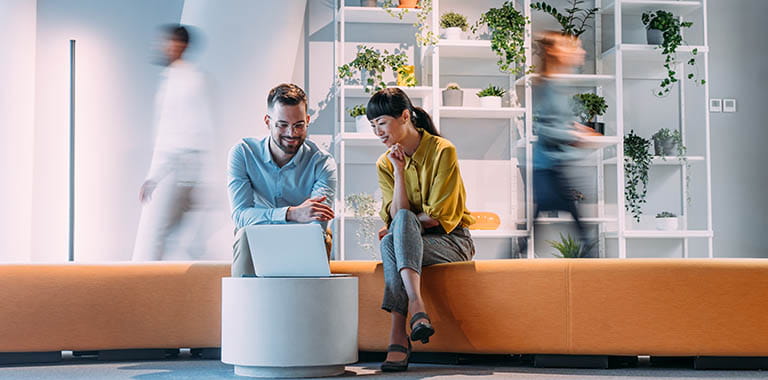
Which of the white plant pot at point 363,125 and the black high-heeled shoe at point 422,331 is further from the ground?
the white plant pot at point 363,125

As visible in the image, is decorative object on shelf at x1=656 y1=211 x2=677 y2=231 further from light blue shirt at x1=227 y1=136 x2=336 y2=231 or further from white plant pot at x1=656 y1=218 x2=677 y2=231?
light blue shirt at x1=227 y1=136 x2=336 y2=231

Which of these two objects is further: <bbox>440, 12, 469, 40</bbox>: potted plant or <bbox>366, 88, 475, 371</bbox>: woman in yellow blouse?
<bbox>440, 12, 469, 40</bbox>: potted plant

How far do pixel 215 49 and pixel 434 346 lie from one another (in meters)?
2.97

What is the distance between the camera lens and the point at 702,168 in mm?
5559

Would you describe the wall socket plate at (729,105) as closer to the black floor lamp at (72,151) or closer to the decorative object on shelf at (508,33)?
the decorative object on shelf at (508,33)

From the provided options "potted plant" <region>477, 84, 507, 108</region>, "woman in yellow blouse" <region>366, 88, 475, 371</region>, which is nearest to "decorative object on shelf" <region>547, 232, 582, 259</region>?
"potted plant" <region>477, 84, 507, 108</region>

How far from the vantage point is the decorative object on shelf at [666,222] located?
5199 mm

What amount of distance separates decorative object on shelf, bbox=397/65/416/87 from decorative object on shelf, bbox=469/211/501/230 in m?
0.87

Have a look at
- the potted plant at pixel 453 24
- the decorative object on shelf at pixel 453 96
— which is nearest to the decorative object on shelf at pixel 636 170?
the decorative object on shelf at pixel 453 96

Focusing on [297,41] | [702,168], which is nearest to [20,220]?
[297,41]

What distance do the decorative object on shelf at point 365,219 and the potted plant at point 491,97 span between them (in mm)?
891

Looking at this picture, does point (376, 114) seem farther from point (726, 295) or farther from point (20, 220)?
point (20, 220)

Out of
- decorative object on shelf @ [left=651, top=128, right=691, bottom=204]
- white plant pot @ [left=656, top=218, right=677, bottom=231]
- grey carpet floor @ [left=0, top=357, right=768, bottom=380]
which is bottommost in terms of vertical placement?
grey carpet floor @ [left=0, top=357, right=768, bottom=380]

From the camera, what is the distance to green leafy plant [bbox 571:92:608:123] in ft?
17.0
